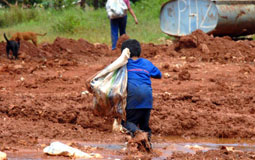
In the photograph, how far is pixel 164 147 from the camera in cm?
549

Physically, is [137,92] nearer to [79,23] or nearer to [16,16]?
[79,23]

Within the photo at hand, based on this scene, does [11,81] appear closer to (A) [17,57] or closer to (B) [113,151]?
(A) [17,57]

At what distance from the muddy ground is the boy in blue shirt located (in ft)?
1.68

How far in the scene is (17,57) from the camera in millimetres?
11938

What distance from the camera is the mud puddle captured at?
4.66 m

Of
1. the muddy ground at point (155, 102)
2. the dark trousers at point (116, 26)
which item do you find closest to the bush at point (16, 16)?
the dark trousers at point (116, 26)

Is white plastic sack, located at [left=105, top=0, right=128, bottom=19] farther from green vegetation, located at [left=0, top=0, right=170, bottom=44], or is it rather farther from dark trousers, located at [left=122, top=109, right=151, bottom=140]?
dark trousers, located at [left=122, top=109, right=151, bottom=140]

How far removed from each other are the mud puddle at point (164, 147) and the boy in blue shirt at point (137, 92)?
0.29 metres

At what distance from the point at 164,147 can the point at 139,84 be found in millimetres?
931

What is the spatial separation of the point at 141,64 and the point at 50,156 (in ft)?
4.18

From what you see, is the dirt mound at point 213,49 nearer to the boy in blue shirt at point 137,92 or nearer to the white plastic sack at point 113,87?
the boy in blue shirt at point 137,92

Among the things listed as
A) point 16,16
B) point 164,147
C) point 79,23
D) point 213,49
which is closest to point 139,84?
point 164,147

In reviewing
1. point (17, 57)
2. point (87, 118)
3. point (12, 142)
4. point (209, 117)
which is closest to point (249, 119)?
point (209, 117)

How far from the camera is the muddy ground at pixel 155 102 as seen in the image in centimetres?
590
